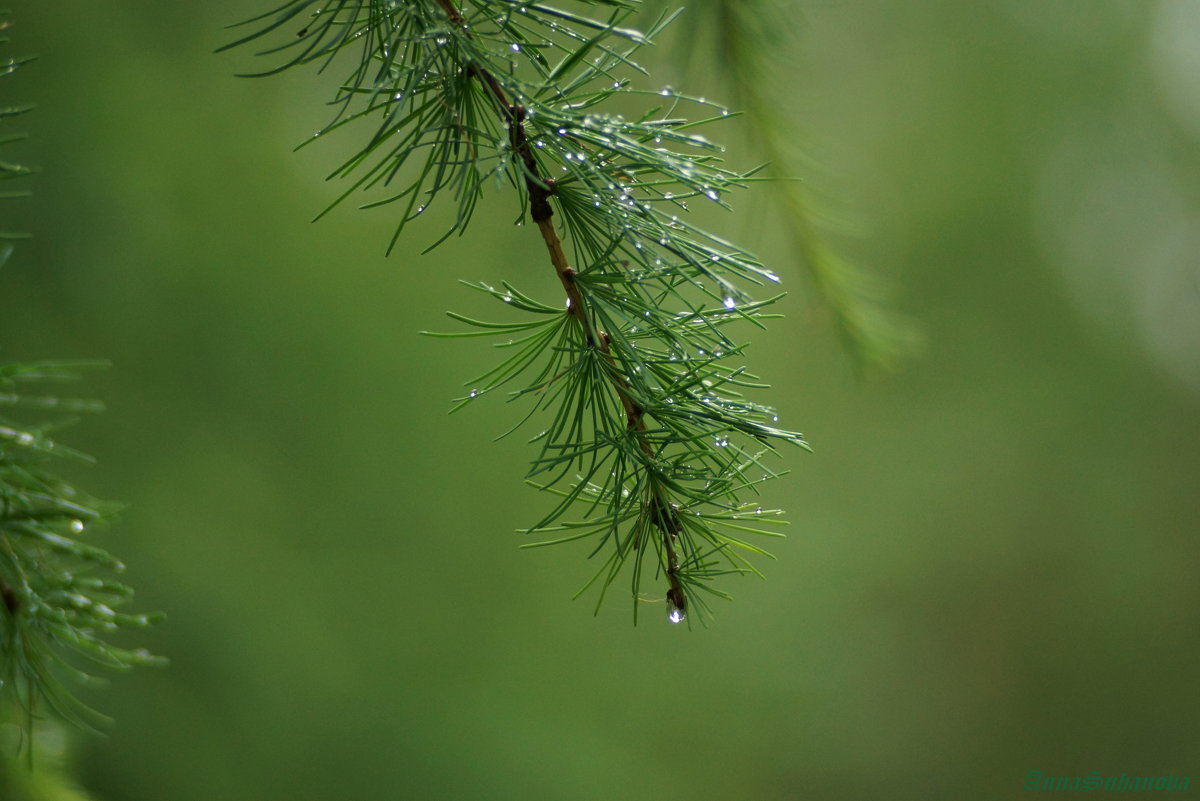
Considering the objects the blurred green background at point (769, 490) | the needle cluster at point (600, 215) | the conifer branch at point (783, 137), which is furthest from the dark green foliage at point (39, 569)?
the blurred green background at point (769, 490)

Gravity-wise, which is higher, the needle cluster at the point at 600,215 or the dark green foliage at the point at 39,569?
the needle cluster at the point at 600,215

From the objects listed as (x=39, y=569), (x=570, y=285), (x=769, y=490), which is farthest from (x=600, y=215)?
(x=769, y=490)

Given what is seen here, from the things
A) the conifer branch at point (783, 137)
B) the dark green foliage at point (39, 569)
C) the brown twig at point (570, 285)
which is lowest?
the dark green foliage at point (39, 569)

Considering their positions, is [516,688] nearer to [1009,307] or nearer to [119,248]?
[119,248]

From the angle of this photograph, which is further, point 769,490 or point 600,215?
point 769,490

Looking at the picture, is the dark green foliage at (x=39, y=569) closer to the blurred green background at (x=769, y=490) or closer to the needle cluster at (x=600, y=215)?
the needle cluster at (x=600, y=215)

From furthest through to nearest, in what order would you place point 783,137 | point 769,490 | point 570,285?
point 769,490, point 783,137, point 570,285

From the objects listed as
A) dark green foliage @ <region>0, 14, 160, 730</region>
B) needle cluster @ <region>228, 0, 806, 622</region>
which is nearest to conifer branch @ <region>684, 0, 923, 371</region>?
needle cluster @ <region>228, 0, 806, 622</region>

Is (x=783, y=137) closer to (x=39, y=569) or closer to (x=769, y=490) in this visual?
(x=39, y=569)

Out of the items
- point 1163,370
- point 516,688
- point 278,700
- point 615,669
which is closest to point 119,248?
point 278,700

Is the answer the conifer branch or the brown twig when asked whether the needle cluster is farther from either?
the conifer branch
